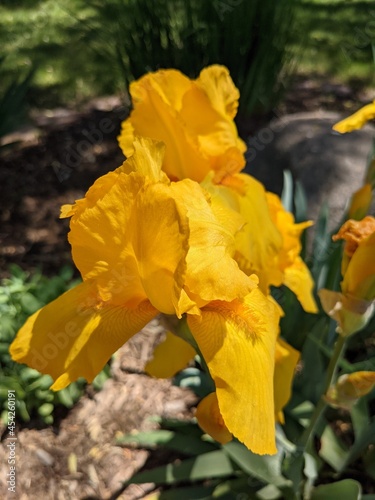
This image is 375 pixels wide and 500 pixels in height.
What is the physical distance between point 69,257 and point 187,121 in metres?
1.79

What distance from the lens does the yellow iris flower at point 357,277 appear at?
39.1 inches

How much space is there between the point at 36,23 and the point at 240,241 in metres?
5.81

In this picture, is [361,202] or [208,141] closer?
[208,141]

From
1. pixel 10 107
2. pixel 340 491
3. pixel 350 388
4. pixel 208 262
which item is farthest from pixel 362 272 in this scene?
pixel 10 107

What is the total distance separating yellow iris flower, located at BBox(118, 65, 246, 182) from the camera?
1111mm

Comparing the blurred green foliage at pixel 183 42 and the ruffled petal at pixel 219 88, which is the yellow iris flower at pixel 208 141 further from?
the blurred green foliage at pixel 183 42

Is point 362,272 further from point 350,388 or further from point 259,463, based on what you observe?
point 259,463

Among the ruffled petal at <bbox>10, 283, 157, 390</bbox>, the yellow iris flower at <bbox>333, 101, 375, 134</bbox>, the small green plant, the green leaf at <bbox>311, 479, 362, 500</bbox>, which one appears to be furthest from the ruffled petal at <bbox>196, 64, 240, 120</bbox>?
the small green plant

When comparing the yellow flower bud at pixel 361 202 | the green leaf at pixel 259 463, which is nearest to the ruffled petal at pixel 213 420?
the green leaf at pixel 259 463

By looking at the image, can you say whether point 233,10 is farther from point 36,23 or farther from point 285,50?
point 36,23

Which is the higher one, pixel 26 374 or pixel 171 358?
pixel 171 358

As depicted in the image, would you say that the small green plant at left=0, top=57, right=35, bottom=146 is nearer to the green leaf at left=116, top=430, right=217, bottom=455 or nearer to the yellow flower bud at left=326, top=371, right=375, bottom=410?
the green leaf at left=116, top=430, right=217, bottom=455

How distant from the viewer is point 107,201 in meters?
0.81

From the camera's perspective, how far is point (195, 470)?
159 cm
